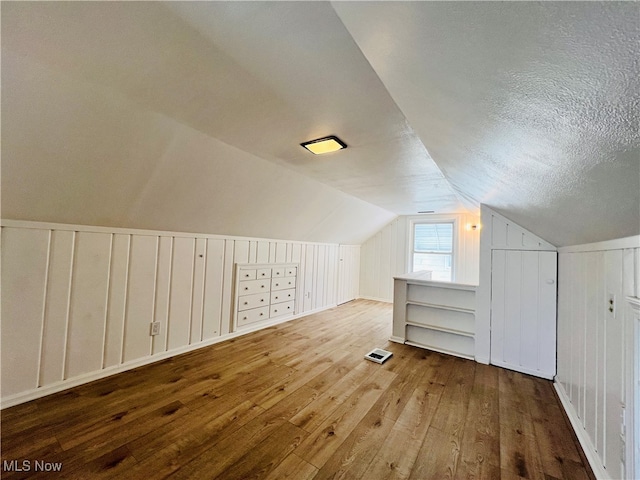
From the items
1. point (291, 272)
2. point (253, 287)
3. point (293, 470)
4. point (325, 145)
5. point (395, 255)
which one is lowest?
point (293, 470)

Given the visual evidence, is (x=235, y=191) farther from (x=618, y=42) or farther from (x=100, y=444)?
(x=618, y=42)

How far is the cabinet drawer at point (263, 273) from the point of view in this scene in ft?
12.6

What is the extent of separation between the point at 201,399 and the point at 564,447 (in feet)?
8.46

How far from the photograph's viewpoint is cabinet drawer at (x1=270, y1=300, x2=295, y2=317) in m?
4.16

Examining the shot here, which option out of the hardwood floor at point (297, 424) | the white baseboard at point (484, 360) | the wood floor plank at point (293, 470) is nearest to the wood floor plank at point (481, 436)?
the hardwood floor at point (297, 424)

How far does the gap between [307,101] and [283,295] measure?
331cm

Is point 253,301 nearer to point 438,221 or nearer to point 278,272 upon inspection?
point 278,272

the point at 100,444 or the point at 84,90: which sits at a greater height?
the point at 84,90

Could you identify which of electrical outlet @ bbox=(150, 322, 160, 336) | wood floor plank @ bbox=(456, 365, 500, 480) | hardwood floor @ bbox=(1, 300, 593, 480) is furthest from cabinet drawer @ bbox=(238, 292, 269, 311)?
wood floor plank @ bbox=(456, 365, 500, 480)

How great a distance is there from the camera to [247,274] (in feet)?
12.1

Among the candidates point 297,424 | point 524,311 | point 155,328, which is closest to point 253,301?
point 155,328

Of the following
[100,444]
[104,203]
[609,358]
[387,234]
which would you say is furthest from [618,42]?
[387,234]

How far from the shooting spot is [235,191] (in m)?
2.79

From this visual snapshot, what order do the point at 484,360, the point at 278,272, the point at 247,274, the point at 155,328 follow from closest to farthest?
the point at 155,328, the point at 484,360, the point at 247,274, the point at 278,272
